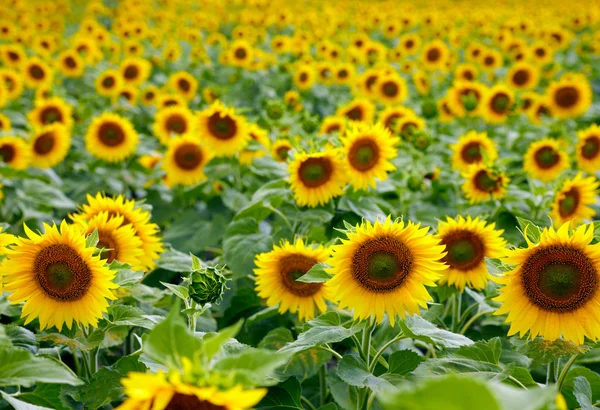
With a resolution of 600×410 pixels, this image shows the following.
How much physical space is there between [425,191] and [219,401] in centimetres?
278

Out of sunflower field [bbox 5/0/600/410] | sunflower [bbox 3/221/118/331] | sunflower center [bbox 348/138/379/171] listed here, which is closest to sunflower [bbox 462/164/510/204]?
sunflower field [bbox 5/0/600/410]

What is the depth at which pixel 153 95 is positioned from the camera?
5.49 m

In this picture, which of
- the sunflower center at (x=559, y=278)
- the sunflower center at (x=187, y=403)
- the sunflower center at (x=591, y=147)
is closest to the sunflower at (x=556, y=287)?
the sunflower center at (x=559, y=278)

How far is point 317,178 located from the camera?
2.53 m

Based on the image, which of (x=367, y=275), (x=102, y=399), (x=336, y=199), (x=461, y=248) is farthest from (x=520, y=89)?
(x=102, y=399)

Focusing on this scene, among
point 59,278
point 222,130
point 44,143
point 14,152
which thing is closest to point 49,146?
point 44,143

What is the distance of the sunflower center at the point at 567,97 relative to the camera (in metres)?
4.75

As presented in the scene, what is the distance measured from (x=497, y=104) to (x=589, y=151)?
1.06 meters

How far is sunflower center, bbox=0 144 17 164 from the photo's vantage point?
361 cm

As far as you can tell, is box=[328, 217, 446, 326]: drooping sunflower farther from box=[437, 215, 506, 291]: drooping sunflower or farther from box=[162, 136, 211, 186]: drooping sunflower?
box=[162, 136, 211, 186]: drooping sunflower

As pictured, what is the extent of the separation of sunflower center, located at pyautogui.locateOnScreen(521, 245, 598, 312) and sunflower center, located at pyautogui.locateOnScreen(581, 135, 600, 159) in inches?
88.8

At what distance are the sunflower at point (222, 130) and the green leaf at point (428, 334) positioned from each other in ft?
5.64

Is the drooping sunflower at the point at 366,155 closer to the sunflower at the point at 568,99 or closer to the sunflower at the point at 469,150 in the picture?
the sunflower at the point at 469,150

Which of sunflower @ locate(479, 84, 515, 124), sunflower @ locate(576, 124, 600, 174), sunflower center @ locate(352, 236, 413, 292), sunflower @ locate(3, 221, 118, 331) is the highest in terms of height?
sunflower @ locate(479, 84, 515, 124)
